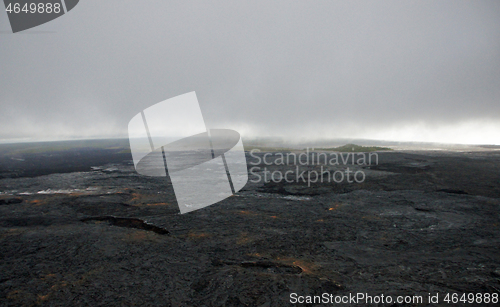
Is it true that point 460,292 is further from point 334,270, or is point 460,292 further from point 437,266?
point 334,270

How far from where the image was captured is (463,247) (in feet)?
22.2

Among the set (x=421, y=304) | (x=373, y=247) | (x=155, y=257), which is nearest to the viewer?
(x=421, y=304)

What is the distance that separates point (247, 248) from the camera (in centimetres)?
695

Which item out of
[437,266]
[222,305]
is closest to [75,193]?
[222,305]

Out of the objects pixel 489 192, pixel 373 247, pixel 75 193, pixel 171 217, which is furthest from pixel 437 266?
pixel 75 193

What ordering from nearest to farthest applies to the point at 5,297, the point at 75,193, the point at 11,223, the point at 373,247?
the point at 5,297 < the point at 373,247 < the point at 11,223 < the point at 75,193

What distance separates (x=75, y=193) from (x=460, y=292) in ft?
53.8

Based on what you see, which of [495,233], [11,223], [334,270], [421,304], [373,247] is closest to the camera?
[421,304]

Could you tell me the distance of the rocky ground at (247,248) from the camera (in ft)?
16.5

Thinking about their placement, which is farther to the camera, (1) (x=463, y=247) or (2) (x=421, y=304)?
(1) (x=463, y=247)

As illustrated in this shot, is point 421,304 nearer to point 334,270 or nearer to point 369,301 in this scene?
point 369,301

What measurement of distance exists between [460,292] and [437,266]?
100cm

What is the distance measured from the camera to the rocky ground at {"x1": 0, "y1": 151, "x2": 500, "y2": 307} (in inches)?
198

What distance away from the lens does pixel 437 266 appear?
5820mm
